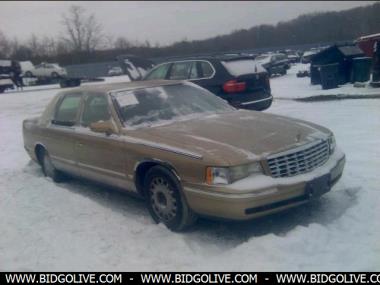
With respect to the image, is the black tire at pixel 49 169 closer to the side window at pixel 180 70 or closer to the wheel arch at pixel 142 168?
the wheel arch at pixel 142 168

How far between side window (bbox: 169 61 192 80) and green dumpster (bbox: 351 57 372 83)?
28.4 feet

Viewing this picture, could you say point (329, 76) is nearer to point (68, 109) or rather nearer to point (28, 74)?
point (68, 109)

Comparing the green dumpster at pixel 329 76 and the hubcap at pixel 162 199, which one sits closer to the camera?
the hubcap at pixel 162 199

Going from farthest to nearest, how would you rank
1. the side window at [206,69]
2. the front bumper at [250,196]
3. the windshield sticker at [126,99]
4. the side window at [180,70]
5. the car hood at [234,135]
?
the side window at [180,70], the side window at [206,69], the windshield sticker at [126,99], the car hood at [234,135], the front bumper at [250,196]

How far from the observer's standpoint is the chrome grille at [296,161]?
400 cm

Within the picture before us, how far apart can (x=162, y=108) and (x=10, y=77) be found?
32.7 m

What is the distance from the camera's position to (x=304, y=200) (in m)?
4.09

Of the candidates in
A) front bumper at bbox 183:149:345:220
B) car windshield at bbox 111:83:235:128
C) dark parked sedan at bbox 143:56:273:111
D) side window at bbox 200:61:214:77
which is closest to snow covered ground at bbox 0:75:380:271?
front bumper at bbox 183:149:345:220

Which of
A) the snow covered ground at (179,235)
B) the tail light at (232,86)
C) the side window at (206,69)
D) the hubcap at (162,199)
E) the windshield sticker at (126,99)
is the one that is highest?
the side window at (206,69)

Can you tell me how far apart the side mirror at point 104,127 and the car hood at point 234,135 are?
0.88ft

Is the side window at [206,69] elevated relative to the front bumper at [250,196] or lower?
elevated

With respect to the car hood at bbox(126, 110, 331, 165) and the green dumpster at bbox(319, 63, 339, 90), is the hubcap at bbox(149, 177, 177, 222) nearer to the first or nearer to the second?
the car hood at bbox(126, 110, 331, 165)

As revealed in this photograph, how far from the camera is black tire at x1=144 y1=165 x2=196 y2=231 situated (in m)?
4.22

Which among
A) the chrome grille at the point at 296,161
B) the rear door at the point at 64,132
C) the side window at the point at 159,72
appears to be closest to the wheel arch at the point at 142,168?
the chrome grille at the point at 296,161
